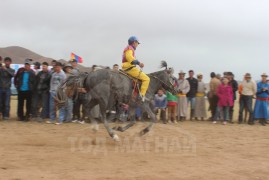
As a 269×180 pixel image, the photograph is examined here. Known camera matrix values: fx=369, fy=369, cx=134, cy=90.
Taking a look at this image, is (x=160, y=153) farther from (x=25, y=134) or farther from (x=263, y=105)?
(x=263, y=105)

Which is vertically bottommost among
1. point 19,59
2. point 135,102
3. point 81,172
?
point 81,172

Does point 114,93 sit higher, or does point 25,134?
point 114,93

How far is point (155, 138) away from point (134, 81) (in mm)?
1620

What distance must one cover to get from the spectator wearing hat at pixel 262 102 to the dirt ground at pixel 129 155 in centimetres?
375

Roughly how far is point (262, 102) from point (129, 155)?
29.9ft

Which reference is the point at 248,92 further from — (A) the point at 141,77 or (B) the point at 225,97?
(A) the point at 141,77

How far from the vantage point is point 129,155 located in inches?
294

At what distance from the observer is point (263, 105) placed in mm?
14695

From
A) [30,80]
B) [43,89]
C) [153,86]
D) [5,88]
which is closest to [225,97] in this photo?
[153,86]

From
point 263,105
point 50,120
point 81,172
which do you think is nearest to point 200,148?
point 81,172

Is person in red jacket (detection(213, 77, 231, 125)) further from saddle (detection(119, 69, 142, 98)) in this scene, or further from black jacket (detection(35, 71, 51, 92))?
black jacket (detection(35, 71, 51, 92))

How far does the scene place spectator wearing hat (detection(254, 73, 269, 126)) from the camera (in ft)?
48.3

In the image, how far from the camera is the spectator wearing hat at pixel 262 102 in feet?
48.3

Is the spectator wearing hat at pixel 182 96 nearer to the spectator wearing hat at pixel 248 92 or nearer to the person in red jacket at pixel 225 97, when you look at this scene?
the person in red jacket at pixel 225 97
